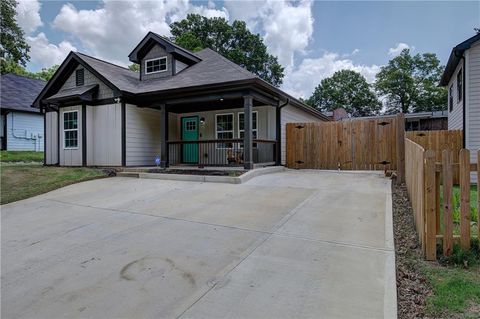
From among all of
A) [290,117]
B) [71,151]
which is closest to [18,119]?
[71,151]

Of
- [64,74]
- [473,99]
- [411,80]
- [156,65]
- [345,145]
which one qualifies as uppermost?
[411,80]

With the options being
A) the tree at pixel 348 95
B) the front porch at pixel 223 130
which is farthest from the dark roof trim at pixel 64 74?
the tree at pixel 348 95

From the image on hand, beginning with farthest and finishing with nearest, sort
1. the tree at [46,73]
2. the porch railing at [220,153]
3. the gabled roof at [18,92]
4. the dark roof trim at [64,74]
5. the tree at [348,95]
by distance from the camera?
the tree at [348,95], the tree at [46,73], the gabled roof at [18,92], the dark roof trim at [64,74], the porch railing at [220,153]

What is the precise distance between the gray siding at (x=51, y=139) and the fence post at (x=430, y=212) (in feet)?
48.2

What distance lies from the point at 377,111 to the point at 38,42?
136 ft

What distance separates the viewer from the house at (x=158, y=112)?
11609 mm

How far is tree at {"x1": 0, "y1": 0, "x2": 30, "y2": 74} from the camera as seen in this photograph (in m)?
22.3

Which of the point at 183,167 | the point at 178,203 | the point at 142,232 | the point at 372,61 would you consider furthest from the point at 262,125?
the point at 372,61

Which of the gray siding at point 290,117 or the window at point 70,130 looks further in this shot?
the window at point 70,130

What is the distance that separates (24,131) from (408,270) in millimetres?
23680

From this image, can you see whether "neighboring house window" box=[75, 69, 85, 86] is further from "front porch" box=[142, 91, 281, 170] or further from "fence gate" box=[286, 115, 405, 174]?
"fence gate" box=[286, 115, 405, 174]

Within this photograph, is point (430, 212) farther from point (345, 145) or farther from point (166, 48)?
point (166, 48)

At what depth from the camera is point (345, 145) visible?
1153 cm

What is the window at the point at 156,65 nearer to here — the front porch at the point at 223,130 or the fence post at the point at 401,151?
the front porch at the point at 223,130
